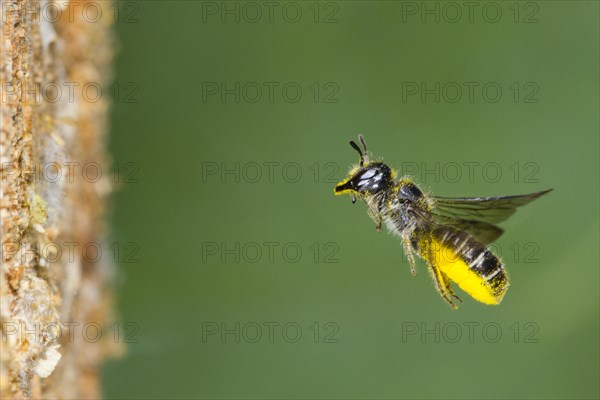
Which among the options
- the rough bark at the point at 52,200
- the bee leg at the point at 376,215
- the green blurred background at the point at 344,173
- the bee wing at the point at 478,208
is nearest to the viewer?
the rough bark at the point at 52,200

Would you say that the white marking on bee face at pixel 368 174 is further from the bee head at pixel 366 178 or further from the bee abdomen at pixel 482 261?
the bee abdomen at pixel 482 261

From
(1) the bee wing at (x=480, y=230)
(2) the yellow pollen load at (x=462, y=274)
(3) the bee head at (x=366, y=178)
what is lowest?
(2) the yellow pollen load at (x=462, y=274)

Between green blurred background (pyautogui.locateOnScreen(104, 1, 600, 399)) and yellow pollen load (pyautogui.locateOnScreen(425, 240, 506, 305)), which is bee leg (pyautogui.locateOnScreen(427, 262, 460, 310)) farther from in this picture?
green blurred background (pyautogui.locateOnScreen(104, 1, 600, 399))

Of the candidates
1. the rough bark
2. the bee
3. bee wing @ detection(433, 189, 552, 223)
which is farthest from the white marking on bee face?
the rough bark

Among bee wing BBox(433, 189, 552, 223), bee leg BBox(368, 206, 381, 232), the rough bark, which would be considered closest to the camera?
the rough bark

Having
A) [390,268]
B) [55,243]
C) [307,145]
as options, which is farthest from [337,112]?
[55,243]

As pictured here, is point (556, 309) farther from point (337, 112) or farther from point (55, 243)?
point (55, 243)

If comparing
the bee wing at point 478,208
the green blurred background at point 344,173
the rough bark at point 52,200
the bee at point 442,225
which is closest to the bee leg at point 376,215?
the bee at point 442,225
